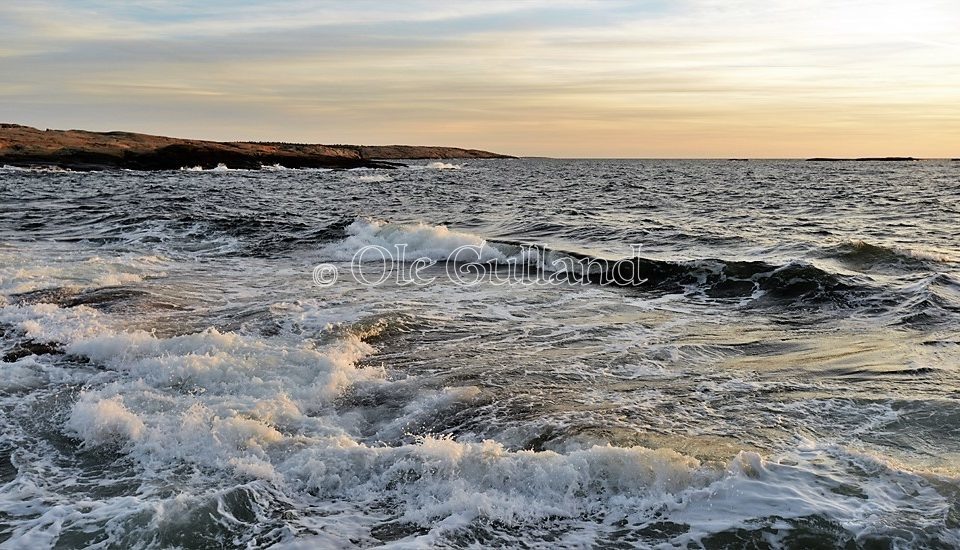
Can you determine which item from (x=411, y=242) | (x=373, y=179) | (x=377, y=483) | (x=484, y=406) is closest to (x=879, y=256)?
(x=411, y=242)

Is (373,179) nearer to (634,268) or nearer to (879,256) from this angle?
(634,268)

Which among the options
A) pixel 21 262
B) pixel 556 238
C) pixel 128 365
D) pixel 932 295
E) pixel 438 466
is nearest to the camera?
pixel 438 466

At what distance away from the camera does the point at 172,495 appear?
14.0 ft

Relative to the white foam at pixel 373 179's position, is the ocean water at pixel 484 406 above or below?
below

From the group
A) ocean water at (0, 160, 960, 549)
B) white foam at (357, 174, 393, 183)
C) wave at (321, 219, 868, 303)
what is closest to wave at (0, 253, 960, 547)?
ocean water at (0, 160, 960, 549)

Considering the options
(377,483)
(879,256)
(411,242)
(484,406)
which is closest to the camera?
(377,483)

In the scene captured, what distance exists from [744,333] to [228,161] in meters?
70.5

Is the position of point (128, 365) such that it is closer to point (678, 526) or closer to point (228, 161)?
point (678, 526)

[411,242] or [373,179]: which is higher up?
[373,179]

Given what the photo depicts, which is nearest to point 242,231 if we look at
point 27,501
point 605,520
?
point 27,501

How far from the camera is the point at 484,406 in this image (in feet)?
19.6

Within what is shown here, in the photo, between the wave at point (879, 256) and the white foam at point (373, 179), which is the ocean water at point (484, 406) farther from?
the white foam at point (373, 179)

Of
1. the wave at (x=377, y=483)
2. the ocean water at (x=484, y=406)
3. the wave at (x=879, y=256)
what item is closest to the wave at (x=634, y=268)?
the ocean water at (x=484, y=406)

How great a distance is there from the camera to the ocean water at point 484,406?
4.07 metres
